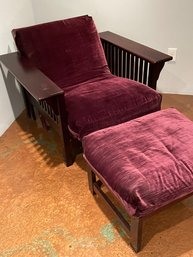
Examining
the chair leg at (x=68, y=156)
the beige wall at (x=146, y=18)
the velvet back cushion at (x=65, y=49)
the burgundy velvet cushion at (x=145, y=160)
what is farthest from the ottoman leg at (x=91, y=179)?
the beige wall at (x=146, y=18)

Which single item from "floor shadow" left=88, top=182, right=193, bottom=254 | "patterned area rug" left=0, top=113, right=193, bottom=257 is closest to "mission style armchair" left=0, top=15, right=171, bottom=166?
"patterned area rug" left=0, top=113, right=193, bottom=257

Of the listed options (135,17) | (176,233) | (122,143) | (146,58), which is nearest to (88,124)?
(122,143)

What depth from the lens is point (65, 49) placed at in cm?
175

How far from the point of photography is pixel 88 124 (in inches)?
56.7

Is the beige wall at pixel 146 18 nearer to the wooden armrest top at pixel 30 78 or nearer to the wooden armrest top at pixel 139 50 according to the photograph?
the wooden armrest top at pixel 139 50

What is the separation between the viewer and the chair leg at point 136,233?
1106mm

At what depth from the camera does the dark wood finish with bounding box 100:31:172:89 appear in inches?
63.8

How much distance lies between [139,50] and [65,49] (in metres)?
0.47

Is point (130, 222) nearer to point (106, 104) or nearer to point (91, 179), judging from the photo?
point (91, 179)

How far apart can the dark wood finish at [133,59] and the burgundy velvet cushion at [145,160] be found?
0.40 meters

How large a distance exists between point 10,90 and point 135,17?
109 centimetres

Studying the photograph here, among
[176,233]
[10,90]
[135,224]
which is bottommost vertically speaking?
[176,233]

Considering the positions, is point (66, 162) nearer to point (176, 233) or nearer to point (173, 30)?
point (176, 233)

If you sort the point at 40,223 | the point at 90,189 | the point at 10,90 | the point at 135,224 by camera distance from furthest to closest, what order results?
the point at 10,90, the point at 90,189, the point at 40,223, the point at 135,224
